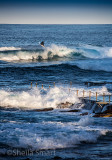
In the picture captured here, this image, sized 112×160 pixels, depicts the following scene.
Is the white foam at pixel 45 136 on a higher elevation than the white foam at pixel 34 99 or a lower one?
higher

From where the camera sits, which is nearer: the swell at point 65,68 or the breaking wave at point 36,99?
the breaking wave at point 36,99

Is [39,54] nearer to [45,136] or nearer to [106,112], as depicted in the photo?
[106,112]

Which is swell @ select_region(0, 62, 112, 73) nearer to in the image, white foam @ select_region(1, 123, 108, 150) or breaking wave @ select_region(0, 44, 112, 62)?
breaking wave @ select_region(0, 44, 112, 62)

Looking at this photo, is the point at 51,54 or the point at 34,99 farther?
the point at 51,54

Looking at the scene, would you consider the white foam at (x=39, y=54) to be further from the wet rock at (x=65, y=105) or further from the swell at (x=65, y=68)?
the wet rock at (x=65, y=105)

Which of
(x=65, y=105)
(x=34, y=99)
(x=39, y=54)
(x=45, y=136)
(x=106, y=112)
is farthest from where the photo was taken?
(x=39, y=54)

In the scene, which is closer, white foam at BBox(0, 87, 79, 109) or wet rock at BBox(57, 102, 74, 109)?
wet rock at BBox(57, 102, 74, 109)

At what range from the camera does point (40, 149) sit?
10945 mm

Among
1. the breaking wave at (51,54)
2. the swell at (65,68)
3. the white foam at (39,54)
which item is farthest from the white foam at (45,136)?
the white foam at (39,54)

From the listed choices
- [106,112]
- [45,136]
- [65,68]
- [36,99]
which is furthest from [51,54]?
[45,136]

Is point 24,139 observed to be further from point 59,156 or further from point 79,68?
point 79,68

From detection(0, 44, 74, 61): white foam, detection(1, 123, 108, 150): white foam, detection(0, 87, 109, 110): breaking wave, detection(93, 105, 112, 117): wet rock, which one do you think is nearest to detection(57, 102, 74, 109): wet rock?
detection(0, 87, 109, 110): breaking wave

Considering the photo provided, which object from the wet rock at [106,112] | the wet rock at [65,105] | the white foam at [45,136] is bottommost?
the wet rock at [65,105]

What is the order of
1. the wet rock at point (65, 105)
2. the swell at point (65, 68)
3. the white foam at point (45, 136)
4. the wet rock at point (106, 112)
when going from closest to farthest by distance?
1. the white foam at point (45, 136)
2. the wet rock at point (106, 112)
3. the wet rock at point (65, 105)
4. the swell at point (65, 68)
